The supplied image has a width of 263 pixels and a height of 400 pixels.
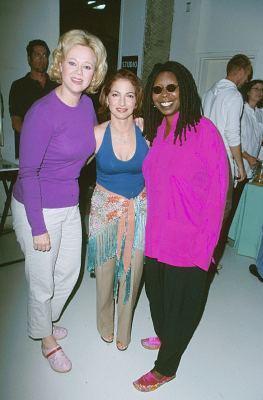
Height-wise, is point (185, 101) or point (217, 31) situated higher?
point (217, 31)

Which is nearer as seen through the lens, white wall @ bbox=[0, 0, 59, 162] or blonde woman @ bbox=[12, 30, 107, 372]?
blonde woman @ bbox=[12, 30, 107, 372]

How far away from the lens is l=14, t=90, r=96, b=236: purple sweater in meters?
1.34

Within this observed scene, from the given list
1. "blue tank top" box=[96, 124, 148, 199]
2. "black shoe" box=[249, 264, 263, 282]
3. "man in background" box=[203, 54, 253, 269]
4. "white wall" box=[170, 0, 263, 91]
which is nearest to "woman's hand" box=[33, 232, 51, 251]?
"blue tank top" box=[96, 124, 148, 199]

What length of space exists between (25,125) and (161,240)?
0.79 m

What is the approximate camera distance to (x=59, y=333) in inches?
77.4

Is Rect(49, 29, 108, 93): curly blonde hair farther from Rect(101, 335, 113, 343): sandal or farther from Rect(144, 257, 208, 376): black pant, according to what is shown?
Rect(101, 335, 113, 343): sandal

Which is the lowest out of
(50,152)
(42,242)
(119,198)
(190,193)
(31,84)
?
(42,242)

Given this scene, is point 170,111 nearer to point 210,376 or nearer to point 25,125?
point 25,125

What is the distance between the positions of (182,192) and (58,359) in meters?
1.19

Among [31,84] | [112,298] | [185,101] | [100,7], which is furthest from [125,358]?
[100,7]

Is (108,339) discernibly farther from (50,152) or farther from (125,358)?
(50,152)

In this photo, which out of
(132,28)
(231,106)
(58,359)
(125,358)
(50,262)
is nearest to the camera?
(50,262)

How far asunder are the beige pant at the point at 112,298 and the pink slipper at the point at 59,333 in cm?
24

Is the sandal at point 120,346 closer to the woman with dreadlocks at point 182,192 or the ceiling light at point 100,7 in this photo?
the woman with dreadlocks at point 182,192
